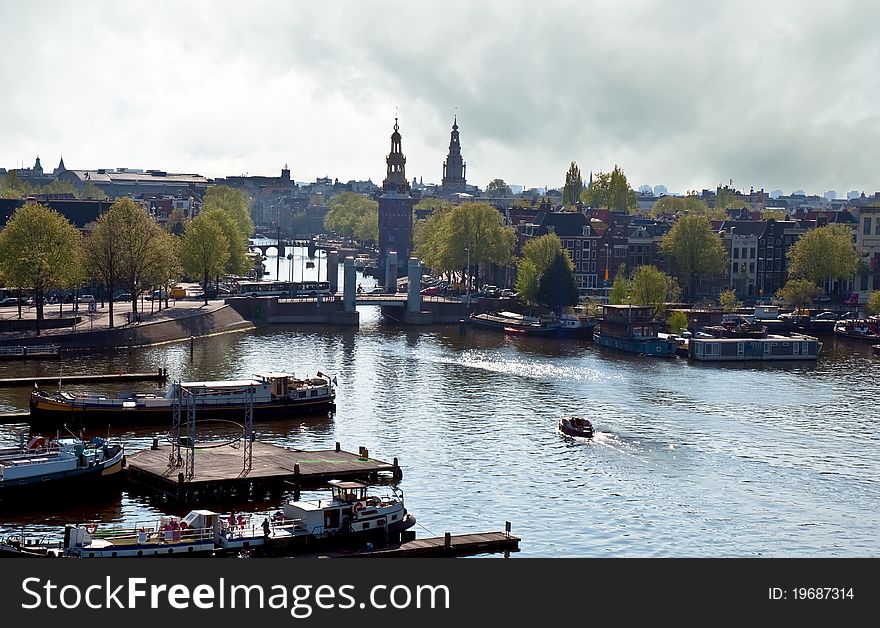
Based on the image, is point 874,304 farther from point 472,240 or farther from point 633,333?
point 472,240

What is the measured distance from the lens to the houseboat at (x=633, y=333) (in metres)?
118

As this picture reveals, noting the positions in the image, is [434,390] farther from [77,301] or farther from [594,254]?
[594,254]

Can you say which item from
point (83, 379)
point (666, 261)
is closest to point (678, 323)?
point (666, 261)

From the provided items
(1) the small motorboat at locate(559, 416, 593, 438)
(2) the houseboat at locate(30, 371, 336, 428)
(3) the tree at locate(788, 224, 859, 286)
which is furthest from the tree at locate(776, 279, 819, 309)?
(1) the small motorboat at locate(559, 416, 593, 438)

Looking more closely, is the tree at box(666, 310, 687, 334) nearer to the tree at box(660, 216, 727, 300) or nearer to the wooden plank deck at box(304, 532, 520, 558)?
the tree at box(660, 216, 727, 300)

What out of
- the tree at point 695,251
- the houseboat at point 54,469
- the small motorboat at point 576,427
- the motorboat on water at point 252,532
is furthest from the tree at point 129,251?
the motorboat on water at point 252,532

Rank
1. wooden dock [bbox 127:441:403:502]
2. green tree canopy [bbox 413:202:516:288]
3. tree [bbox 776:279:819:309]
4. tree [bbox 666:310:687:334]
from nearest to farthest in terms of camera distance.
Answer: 1. wooden dock [bbox 127:441:403:502]
2. tree [bbox 666:310:687:334]
3. tree [bbox 776:279:819:309]
4. green tree canopy [bbox 413:202:516:288]

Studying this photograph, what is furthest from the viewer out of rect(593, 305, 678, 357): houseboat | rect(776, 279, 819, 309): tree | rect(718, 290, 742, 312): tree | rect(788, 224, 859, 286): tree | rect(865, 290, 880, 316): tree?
rect(788, 224, 859, 286): tree

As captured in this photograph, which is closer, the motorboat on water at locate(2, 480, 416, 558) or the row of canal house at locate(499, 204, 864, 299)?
the motorboat on water at locate(2, 480, 416, 558)

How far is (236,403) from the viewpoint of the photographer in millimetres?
82938

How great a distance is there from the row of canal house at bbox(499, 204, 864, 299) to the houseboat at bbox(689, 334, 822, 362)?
4329 cm

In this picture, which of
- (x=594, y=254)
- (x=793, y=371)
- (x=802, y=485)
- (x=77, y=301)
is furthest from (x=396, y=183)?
(x=802, y=485)

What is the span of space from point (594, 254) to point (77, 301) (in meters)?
59.6

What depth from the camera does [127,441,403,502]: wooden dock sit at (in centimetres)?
6284
